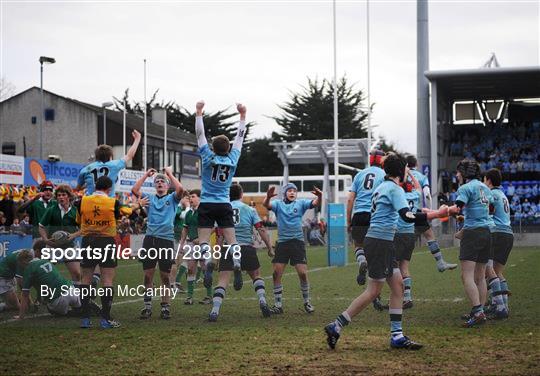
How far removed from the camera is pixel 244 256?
46.5ft

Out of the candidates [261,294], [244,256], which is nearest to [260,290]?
[261,294]

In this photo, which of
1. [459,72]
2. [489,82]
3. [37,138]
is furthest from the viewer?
[37,138]

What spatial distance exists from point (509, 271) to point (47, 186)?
1125 cm

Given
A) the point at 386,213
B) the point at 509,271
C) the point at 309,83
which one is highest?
the point at 309,83

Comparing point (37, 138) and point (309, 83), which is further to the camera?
point (309, 83)

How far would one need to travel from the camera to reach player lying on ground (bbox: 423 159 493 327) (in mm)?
11773

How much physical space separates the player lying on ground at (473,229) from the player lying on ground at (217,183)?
320cm

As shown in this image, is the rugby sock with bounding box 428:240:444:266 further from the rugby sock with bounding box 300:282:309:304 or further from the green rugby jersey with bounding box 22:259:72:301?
the green rugby jersey with bounding box 22:259:72:301

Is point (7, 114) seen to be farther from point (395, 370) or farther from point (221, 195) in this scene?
point (395, 370)

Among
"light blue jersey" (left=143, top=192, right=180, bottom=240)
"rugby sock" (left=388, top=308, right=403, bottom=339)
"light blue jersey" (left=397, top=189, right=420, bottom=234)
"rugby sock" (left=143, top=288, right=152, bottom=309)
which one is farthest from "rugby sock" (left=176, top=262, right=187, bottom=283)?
"rugby sock" (left=388, top=308, right=403, bottom=339)

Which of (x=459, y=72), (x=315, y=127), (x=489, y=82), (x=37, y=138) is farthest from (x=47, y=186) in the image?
(x=315, y=127)

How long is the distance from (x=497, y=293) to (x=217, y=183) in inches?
169

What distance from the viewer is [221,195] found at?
1279 centimetres

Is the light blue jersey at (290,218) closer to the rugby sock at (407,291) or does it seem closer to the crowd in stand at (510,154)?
the rugby sock at (407,291)
